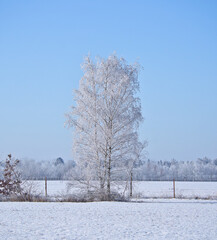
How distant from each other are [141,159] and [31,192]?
22.7ft

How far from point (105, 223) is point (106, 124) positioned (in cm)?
933

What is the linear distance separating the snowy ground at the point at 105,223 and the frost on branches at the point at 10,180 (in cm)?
561

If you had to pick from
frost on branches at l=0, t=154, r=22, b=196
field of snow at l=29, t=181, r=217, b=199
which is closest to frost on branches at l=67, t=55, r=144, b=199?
field of snow at l=29, t=181, r=217, b=199

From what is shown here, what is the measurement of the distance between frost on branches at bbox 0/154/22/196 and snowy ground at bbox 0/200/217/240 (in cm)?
561

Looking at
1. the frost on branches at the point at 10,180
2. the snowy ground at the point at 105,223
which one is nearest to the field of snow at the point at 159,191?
the frost on branches at the point at 10,180

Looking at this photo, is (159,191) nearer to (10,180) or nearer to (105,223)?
(10,180)

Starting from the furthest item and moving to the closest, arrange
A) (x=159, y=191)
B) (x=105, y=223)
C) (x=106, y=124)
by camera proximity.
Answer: (x=159, y=191), (x=106, y=124), (x=105, y=223)

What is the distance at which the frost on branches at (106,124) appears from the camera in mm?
19984

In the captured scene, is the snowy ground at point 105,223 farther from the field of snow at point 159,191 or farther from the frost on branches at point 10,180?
the field of snow at point 159,191

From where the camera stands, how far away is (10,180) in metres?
21.5

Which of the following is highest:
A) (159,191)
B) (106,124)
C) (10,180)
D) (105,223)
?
(106,124)

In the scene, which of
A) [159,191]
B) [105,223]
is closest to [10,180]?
[105,223]

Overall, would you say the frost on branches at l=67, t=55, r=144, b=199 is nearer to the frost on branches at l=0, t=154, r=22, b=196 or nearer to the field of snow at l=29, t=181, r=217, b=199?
the field of snow at l=29, t=181, r=217, b=199

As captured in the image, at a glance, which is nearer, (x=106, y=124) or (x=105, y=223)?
(x=105, y=223)
